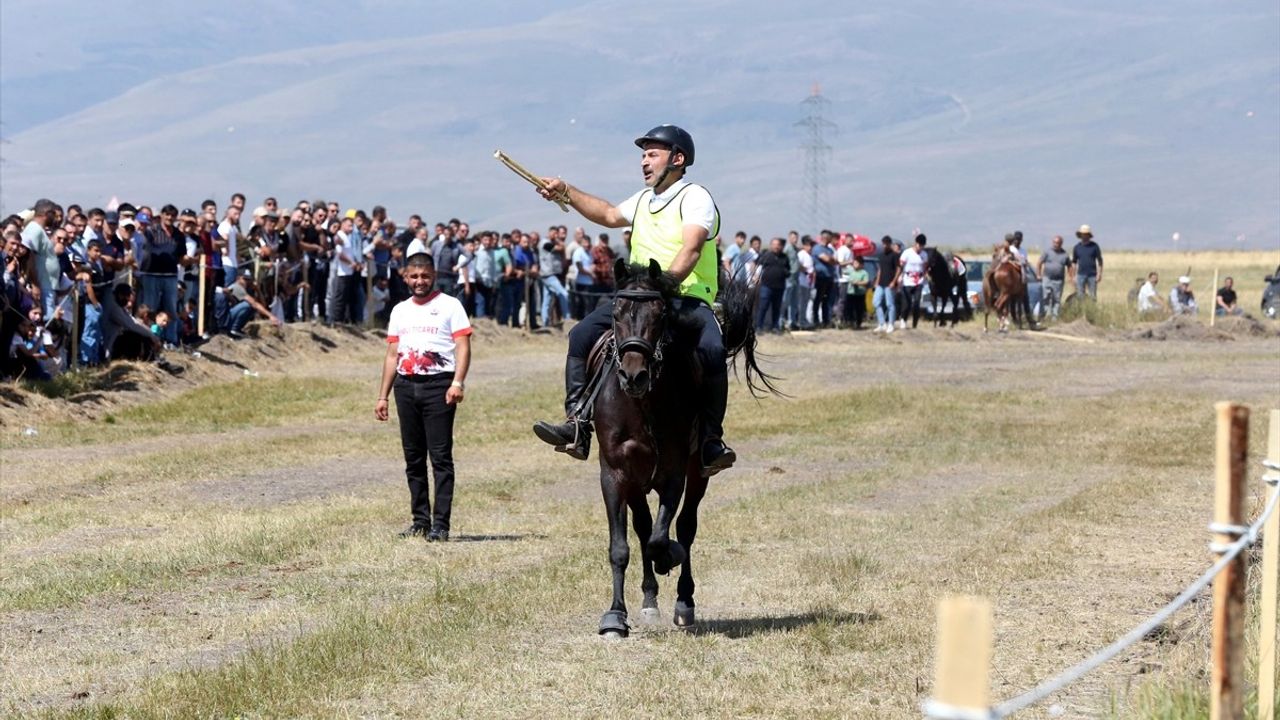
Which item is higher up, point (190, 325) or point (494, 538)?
point (190, 325)

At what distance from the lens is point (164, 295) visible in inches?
981

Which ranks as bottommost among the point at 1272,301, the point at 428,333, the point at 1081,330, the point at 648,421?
the point at 1081,330

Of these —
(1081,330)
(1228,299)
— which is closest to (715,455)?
(1081,330)

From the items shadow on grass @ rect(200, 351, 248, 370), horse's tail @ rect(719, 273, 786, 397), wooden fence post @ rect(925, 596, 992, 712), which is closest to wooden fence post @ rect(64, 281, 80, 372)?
shadow on grass @ rect(200, 351, 248, 370)

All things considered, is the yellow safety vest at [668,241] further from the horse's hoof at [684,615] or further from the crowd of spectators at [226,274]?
the crowd of spectators at [226,274]

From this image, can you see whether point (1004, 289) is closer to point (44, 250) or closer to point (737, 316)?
point (44, 250)

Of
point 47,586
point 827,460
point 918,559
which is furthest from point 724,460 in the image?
point 827,460

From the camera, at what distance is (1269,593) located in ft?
23.7

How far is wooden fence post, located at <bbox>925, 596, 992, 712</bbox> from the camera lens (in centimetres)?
391

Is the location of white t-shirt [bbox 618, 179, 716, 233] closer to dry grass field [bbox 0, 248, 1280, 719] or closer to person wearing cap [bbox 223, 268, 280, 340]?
dry grass field [bbox 0, 248, 1280, 719]

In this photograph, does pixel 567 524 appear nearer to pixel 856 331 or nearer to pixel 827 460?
pixel 827 460

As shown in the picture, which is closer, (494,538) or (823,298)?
(494,538)

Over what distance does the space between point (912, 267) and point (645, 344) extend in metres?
30.8

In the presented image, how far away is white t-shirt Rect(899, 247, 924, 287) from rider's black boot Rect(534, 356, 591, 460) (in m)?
29.2
